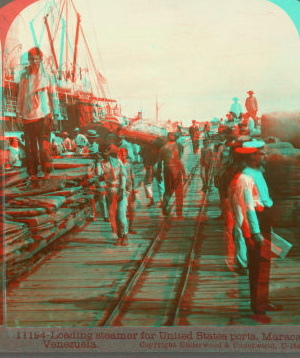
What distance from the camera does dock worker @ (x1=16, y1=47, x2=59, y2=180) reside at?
343cm

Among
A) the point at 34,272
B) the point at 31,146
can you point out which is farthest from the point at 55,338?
the point at 31,146

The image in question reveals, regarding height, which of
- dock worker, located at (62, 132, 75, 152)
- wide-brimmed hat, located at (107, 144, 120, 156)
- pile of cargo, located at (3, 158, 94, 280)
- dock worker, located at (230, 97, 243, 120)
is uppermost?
dock worker, located at (230, 97, 243, 120)

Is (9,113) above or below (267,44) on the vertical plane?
below

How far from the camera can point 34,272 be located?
342 centimetres

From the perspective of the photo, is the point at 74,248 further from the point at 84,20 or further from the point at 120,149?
the point at 84,20

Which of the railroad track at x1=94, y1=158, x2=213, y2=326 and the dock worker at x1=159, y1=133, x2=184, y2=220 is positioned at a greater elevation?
the dock worker at x1=159, y1=133, x2=184, y2=220

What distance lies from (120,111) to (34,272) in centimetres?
153

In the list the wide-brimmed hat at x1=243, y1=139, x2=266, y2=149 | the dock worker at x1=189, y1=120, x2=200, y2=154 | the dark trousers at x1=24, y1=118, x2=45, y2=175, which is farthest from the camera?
the dark trousers at x1=24, y1=118, x2=45, y2=175

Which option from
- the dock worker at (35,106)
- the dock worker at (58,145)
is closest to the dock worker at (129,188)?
the dock worker at (58,145)

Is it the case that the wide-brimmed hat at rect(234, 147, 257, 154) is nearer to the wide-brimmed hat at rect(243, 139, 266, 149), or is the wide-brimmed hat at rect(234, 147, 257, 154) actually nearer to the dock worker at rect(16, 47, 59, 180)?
the wide-brimmed hat at rect(243, 139, 266, 149)

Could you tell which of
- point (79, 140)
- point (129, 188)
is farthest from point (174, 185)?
point (79, 140)

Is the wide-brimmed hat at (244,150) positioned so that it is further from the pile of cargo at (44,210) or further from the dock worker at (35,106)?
the dock worker at (35,106)

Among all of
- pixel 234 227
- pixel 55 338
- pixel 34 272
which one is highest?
pixel 234 227

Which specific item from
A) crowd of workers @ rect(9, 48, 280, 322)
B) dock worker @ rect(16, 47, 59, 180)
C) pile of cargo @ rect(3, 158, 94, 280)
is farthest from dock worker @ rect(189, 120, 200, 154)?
dock worker @ rect(16, 47, 59, 180)
